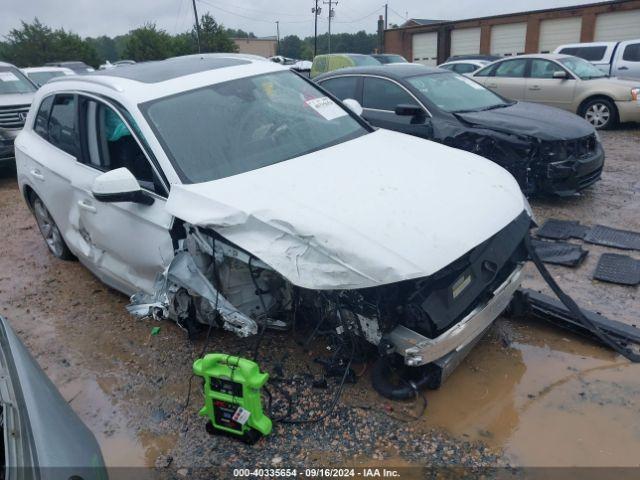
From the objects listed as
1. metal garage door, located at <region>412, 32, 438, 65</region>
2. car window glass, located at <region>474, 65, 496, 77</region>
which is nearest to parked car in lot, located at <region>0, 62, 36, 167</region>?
car window glass, located at <region>474, 65, 496, 77</region>

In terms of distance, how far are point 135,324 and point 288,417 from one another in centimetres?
173

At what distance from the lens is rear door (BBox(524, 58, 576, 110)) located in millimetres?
10134

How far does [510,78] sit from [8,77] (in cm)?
1007

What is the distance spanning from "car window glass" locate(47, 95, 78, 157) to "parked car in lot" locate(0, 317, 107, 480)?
7.66 feet

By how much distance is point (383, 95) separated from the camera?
6797 millimetres

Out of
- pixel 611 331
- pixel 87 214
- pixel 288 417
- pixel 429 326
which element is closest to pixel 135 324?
pixel 87 214

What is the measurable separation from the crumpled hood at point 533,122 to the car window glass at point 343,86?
65.9 inches

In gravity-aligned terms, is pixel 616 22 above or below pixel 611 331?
above

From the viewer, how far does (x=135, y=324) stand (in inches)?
159

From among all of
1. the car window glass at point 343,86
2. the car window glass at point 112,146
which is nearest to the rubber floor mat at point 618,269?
the car window glass at point 112,146

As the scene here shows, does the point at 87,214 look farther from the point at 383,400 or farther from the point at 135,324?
the point at 383,400

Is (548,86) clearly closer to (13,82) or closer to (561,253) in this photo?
(561,253)

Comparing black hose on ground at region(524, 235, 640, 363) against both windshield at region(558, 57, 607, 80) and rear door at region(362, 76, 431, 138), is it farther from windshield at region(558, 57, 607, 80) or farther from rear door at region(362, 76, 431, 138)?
windshield at region(558, 57, 607, 80)

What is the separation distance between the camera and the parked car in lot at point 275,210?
262cm
